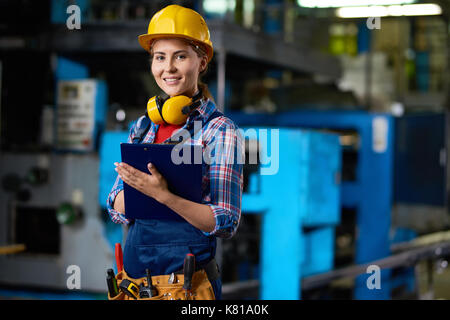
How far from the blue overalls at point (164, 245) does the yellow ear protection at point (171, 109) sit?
1.24 ft

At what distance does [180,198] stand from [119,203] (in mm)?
369

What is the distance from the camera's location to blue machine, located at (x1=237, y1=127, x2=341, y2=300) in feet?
15.7

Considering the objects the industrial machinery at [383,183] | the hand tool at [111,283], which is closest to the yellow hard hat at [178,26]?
the hand tool at [111,283]

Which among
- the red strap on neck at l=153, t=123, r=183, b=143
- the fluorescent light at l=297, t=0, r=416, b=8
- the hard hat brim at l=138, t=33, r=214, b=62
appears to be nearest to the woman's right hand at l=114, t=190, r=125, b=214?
the red strap on neck at l=153, t=123, r=183, b=143

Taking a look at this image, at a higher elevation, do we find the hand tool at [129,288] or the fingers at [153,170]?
the fingers at [153,170]

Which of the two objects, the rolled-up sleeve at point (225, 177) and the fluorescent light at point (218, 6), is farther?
the fluorescent light at point (218, 6)

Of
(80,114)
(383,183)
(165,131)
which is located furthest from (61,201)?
(165,131)

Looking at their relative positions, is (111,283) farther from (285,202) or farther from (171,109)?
(285,202)

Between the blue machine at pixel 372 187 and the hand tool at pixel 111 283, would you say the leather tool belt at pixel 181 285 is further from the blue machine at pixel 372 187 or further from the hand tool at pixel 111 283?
the blue machine at pixel 372 187

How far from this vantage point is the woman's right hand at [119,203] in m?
1.96

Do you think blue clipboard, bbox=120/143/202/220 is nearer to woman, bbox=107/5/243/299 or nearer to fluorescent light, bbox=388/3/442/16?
woman, bbox=107/5/243/299

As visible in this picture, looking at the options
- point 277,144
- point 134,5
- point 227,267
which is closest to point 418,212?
point 227,267

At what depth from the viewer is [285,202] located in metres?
4.84
